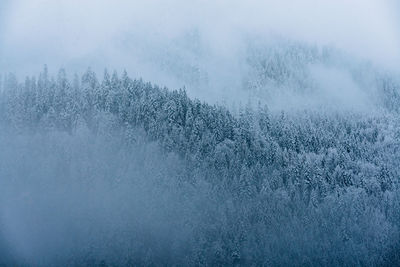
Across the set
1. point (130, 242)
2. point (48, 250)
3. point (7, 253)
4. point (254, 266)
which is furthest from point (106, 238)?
point (254, 266)

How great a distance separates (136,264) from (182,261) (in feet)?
61.0

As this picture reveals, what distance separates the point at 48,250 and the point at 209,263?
63.3 metres

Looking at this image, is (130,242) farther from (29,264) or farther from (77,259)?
(29,264)

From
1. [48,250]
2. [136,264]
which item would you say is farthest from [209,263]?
[48,250]

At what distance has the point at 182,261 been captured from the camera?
645ft

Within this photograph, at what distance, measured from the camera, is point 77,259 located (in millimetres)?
188875

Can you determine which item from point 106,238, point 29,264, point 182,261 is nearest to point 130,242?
point 106,238

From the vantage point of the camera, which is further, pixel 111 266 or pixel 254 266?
pixel 254 266

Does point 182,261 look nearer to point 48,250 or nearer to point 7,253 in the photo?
point 48,250

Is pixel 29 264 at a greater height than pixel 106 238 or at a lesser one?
lesser

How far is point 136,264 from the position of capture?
189 m

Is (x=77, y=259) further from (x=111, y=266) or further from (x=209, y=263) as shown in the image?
(x=209, y=263)

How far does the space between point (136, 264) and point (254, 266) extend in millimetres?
46754

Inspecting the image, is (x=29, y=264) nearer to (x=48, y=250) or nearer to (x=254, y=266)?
(x=48, y=250)
